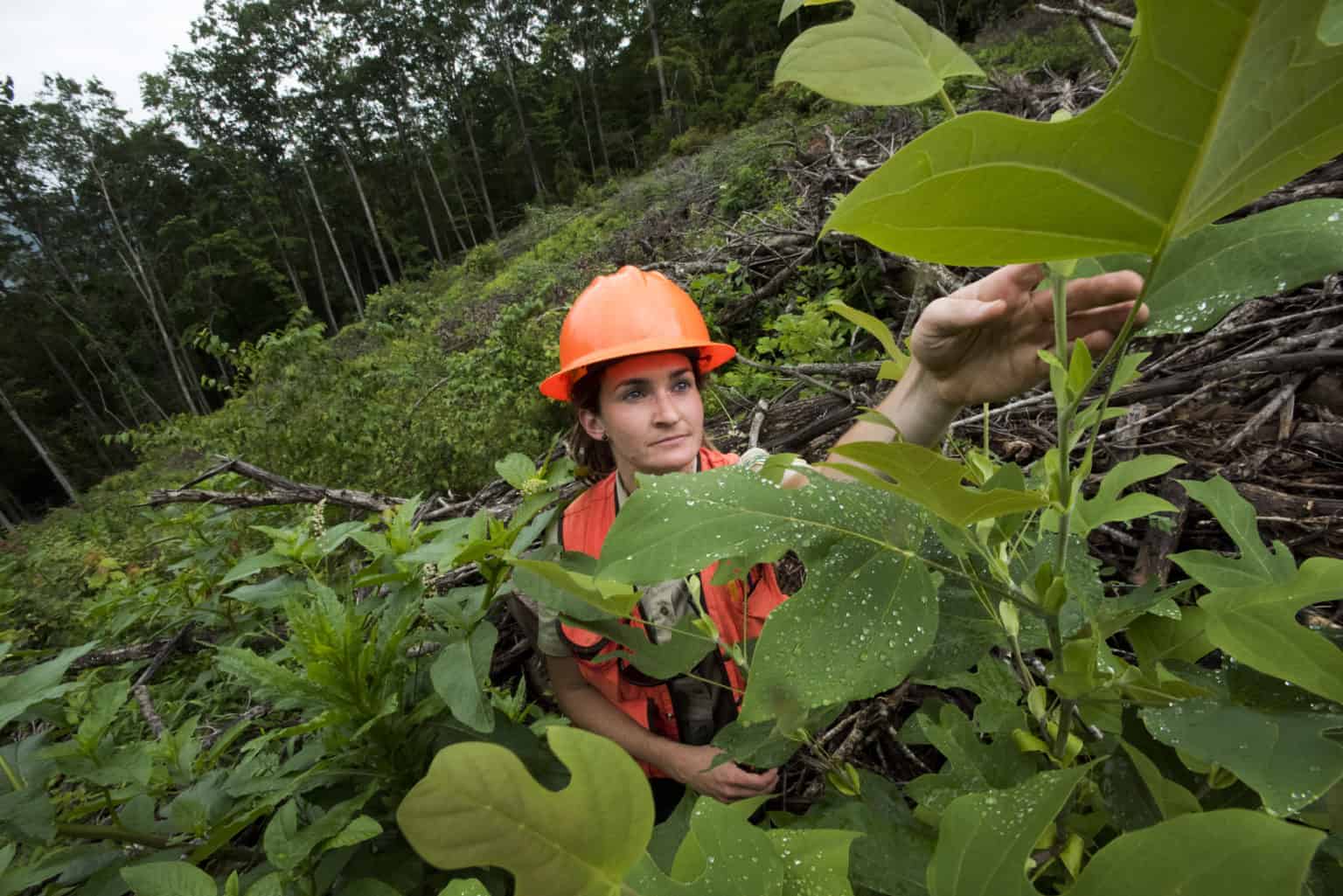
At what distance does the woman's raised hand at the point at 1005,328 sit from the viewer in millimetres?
723

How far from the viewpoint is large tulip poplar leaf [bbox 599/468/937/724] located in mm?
461

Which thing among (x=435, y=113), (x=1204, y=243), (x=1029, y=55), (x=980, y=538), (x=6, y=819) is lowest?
(x=6, y=819)

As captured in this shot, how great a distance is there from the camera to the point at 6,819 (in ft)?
3.10

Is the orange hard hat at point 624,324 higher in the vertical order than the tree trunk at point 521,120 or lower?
lower

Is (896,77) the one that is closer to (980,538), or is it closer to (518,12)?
(980,538)

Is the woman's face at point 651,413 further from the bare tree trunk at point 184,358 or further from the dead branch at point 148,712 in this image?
the bare tree trunk at point 184,358

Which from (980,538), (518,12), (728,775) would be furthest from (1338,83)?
(518,12)

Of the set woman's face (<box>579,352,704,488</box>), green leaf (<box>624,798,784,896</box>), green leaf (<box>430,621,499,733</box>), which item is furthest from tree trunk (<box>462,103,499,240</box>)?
green leaf (<box>624,798,784,896</box>)

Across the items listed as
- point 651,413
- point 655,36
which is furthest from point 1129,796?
point 655,36

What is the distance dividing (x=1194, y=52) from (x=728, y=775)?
1.42 meters

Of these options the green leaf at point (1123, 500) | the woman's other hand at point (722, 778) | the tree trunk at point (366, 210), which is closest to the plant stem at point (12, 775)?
the woman's other hand at point (722, 778)

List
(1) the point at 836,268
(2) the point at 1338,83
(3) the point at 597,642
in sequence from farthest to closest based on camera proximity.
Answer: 1. (1) the point at 836,268
2. (3) the point at 597,642
3. (2) the point at 1338,83

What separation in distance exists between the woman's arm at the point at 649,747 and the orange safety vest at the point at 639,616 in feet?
0.14

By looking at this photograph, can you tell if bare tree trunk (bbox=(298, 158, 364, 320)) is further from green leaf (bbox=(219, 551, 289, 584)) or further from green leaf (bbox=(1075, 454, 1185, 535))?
green leaf (bbox=(1075, 454, 1185, 535))
